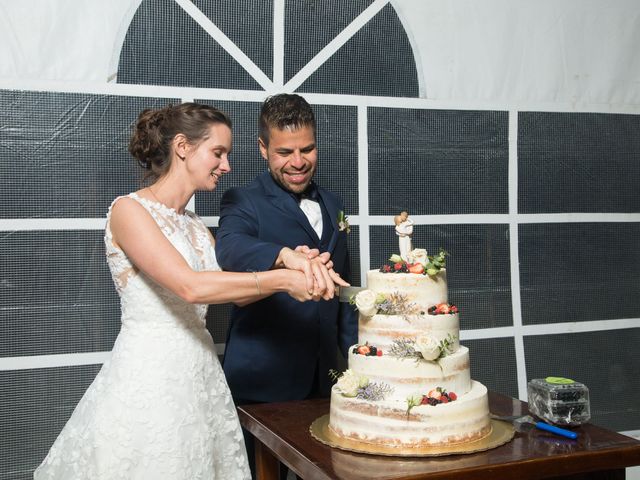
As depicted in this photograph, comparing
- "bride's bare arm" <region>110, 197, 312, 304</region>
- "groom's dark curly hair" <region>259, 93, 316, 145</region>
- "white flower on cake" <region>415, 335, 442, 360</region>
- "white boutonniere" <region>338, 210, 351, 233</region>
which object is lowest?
"white flower on cake" <region>415, 335, 442, 360</region>

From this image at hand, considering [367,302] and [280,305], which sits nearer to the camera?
[367,302]

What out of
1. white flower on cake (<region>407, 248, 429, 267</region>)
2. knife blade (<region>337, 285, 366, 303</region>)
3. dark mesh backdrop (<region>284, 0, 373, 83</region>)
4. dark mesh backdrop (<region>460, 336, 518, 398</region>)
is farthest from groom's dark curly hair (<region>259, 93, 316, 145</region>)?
dark mesh backdrop (<region>460, 336, 518, 398</region>)

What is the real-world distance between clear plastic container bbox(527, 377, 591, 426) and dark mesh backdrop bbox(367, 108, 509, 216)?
1.82m

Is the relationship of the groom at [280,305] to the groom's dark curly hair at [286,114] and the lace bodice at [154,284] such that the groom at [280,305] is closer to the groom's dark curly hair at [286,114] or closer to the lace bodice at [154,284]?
the groom's dark curly hair at [286,114]

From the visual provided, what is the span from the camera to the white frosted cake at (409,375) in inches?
83.5

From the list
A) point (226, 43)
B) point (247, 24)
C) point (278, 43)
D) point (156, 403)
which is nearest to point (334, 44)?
point (278, 43)

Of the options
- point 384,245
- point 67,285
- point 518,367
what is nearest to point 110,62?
point 67,285

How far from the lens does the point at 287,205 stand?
295 cm

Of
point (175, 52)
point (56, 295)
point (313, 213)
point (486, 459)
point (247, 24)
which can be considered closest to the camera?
point (486, 459)

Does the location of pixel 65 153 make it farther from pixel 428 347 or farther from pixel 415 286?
pixel 428 347

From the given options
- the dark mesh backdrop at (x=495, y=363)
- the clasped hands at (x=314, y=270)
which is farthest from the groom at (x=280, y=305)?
the dark mesh backdrop at (x=495, y=363)

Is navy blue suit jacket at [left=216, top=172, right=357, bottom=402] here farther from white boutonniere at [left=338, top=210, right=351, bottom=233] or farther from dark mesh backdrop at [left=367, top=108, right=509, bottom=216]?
dark mesh backdrop at [left=367, top=108, right=509, bottom=216]

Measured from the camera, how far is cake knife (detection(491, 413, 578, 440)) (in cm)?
220

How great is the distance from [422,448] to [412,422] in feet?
0.24
